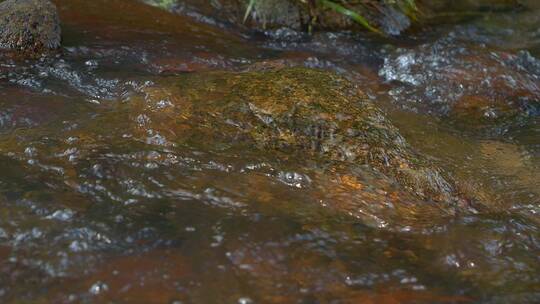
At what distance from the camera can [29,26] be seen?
13.0 feet

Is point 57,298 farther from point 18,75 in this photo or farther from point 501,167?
point 501,167

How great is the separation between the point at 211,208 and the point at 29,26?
88.0 inches

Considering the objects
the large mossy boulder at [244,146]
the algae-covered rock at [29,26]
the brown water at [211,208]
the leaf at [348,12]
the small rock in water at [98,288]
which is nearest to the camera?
the small rock in water at [98,288]

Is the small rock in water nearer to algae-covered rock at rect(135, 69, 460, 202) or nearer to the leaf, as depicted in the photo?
algae-covered rock at rect(135, 69, 460, 202)

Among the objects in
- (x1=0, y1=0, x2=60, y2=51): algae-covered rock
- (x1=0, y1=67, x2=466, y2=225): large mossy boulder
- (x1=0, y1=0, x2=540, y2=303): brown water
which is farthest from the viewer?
(x1=0, y1=0, x2=60, y2=51): algae-covered rock

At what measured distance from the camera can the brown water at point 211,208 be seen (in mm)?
2049

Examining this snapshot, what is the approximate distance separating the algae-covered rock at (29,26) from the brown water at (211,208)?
14 cm

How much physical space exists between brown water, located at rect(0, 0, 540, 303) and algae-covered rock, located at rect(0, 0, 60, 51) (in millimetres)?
137

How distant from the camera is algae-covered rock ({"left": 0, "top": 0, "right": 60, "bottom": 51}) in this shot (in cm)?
395

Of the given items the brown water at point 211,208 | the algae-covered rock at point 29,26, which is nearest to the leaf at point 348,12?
the brown water at point 211,208

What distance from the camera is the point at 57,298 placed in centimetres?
192

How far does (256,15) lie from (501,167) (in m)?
2.49

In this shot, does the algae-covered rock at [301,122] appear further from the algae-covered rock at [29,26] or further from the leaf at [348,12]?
the leaf at [348,12]

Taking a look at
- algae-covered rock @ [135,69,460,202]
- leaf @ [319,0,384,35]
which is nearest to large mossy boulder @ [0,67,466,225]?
algae-covered rock @ [135,69,460,202]
